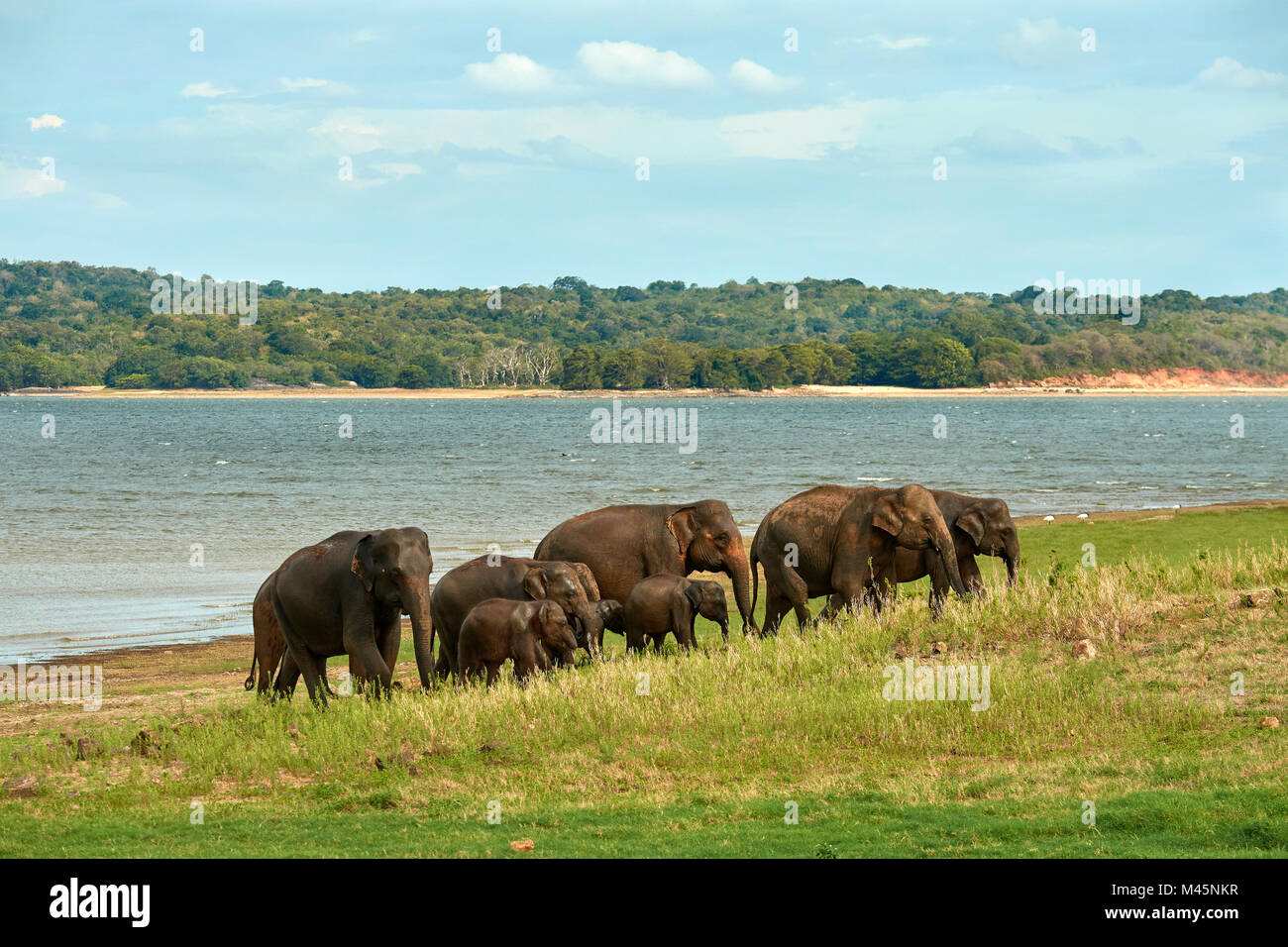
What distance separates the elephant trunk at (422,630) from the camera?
1404cm

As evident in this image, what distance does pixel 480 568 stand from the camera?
16719 millimetres

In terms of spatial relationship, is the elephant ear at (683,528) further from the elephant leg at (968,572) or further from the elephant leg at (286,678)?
the elephant leg at (286,678)

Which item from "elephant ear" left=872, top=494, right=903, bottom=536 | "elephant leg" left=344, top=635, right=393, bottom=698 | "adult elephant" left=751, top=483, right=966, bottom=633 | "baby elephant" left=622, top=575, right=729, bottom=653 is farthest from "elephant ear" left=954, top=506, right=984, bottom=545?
"elephant leg" left=344, top=635, right=393, bottom=698

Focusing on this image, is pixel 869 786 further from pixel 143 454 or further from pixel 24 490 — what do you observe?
pixel 143 454

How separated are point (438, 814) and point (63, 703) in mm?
9051

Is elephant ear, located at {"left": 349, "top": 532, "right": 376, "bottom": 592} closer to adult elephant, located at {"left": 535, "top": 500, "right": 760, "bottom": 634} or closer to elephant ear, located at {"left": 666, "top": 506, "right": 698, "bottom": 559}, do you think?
adult elephant, located at {"left": 535, "top": 500, "right": 760, "bottom": 634}

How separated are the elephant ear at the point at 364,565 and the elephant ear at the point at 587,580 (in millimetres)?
2986

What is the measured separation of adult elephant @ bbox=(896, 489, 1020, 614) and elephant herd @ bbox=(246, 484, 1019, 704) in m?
0.02

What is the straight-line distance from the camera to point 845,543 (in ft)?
60.5

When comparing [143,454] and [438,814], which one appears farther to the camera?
[143,454]

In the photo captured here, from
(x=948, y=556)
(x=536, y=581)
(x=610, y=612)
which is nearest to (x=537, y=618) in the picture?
(x=536, y=581)

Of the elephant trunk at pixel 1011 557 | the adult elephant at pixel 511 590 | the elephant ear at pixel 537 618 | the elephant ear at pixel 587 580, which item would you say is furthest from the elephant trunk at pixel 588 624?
the elephant trunk at pixel 1011 557

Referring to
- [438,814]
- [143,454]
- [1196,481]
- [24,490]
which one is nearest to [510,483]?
[24,490]

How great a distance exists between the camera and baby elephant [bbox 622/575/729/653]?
17297 mm
